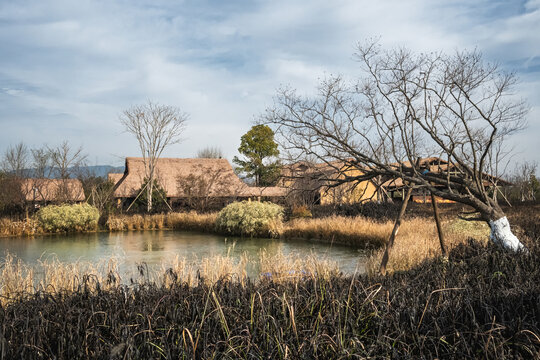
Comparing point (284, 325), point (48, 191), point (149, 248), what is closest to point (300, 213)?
point (149, 248)

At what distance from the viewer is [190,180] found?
34.8 meters

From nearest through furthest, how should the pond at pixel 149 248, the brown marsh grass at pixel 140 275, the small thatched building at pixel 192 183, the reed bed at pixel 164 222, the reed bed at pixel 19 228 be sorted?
the brown marsh grass at pixel 140 275, the pond at pixel 149 248, the reed bed at pixel 19 228, the reed bed at pixel 164 222, the small thatched building at pixel 192 183

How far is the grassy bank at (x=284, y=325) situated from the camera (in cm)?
315

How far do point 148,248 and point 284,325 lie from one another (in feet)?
49.7

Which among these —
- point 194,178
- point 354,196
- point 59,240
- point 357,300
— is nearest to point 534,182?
point 354,196

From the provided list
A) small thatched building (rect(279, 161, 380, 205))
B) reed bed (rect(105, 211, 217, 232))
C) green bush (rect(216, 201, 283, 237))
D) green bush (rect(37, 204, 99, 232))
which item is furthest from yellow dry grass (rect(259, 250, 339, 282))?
green bush (rect(37, 204, 99, 232))

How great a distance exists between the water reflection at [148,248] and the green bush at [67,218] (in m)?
1.07

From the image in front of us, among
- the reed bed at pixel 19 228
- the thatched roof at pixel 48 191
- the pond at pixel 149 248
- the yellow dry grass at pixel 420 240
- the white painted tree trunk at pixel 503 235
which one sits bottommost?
the pond at pixel 149 248

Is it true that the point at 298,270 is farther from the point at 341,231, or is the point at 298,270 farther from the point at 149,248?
the point at 149,248

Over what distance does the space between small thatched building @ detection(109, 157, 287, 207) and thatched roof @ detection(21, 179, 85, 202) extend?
484cm

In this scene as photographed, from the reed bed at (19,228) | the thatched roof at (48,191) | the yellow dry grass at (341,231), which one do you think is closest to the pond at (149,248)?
the yellow dry grass at (341,231)

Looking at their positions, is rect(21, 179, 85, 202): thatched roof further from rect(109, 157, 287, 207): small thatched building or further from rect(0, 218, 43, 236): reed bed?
rect(109, 157, 287, 207): small thatched building

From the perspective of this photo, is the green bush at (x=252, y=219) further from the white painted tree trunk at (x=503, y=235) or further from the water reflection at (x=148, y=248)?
the white painted tree trunk at (x=503, y=235)

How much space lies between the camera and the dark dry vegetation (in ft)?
10.3
